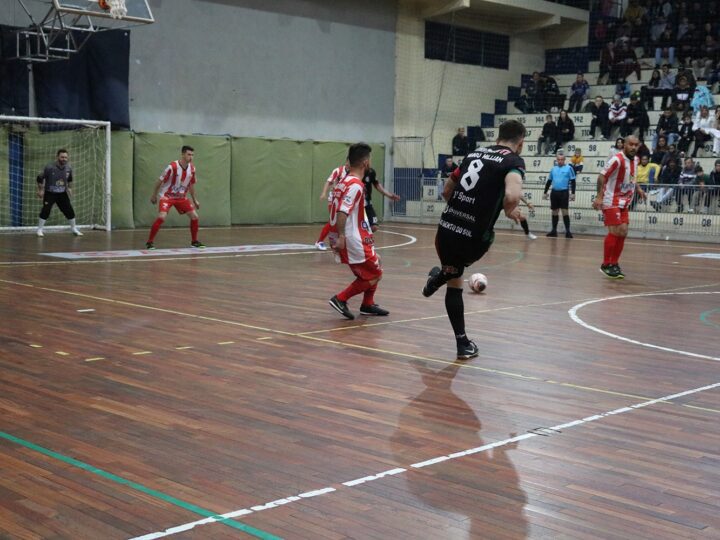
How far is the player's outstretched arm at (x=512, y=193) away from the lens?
7.15 metres

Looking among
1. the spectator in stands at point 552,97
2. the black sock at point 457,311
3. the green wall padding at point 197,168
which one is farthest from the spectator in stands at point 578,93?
the black sock at point 457,311

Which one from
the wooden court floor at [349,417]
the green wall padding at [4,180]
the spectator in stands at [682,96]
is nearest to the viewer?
the wooden court floor at [349,417]

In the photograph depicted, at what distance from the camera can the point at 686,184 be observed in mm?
25219

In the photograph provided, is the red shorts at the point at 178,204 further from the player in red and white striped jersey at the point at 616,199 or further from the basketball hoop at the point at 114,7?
the player in red and white striped jersey at the point at 616,199

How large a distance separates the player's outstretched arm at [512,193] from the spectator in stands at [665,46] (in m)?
27.5

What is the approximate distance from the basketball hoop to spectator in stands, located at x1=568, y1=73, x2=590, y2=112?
17.4 meters

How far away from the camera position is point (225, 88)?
27219mm

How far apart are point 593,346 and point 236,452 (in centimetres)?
446

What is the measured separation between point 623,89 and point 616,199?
18775 mm

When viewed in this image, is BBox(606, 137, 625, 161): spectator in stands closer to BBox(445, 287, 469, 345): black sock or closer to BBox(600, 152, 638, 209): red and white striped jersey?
BBox(600, 152, 638, 209): red and white striped jersey

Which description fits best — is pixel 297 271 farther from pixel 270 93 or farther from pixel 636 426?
pixel 270 93

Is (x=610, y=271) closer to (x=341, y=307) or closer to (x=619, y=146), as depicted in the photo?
(x=341, y=307)

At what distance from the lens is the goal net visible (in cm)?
2208

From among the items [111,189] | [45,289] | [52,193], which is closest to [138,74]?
[111,189]
